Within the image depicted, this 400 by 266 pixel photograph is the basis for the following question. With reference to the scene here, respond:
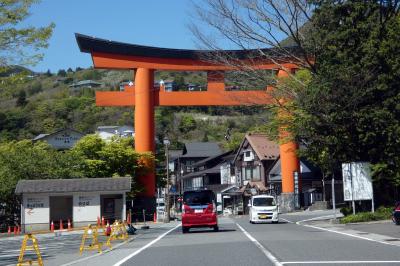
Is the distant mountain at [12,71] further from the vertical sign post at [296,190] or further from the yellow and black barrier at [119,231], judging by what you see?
the vertical sign post at [296,190]

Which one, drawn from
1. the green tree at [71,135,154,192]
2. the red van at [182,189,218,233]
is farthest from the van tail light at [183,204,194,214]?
the green tree at [71,135,154,192]

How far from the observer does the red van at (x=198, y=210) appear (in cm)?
2786

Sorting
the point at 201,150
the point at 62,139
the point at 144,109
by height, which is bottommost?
the point at 144,109

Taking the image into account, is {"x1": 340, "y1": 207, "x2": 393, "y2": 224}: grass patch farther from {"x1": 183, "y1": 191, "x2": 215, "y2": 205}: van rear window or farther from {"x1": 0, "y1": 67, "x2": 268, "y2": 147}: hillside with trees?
{"x1": 0, "y1": 67, "x2": 268, "y2": 147}: hillside with trees

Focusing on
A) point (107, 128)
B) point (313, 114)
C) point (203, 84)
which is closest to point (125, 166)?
point (203, 84)

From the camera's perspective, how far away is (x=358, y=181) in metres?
31.9

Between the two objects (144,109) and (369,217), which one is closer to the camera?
(369,217)

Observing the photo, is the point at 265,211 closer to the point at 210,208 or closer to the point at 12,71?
the point at 210,208

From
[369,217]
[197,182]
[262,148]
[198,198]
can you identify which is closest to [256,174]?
[262,148]

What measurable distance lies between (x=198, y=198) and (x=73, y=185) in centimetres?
1681

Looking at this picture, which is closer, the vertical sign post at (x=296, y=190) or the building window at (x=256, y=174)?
the vertical sign post at (x=296, y=190)

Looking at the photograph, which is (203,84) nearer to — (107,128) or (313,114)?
(313,114)

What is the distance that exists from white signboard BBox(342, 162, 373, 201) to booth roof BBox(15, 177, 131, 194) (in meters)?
16.9

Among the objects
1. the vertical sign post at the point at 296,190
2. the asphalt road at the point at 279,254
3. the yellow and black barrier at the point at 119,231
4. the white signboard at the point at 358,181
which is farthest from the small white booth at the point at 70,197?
the asphalt road at the point at 279,254
